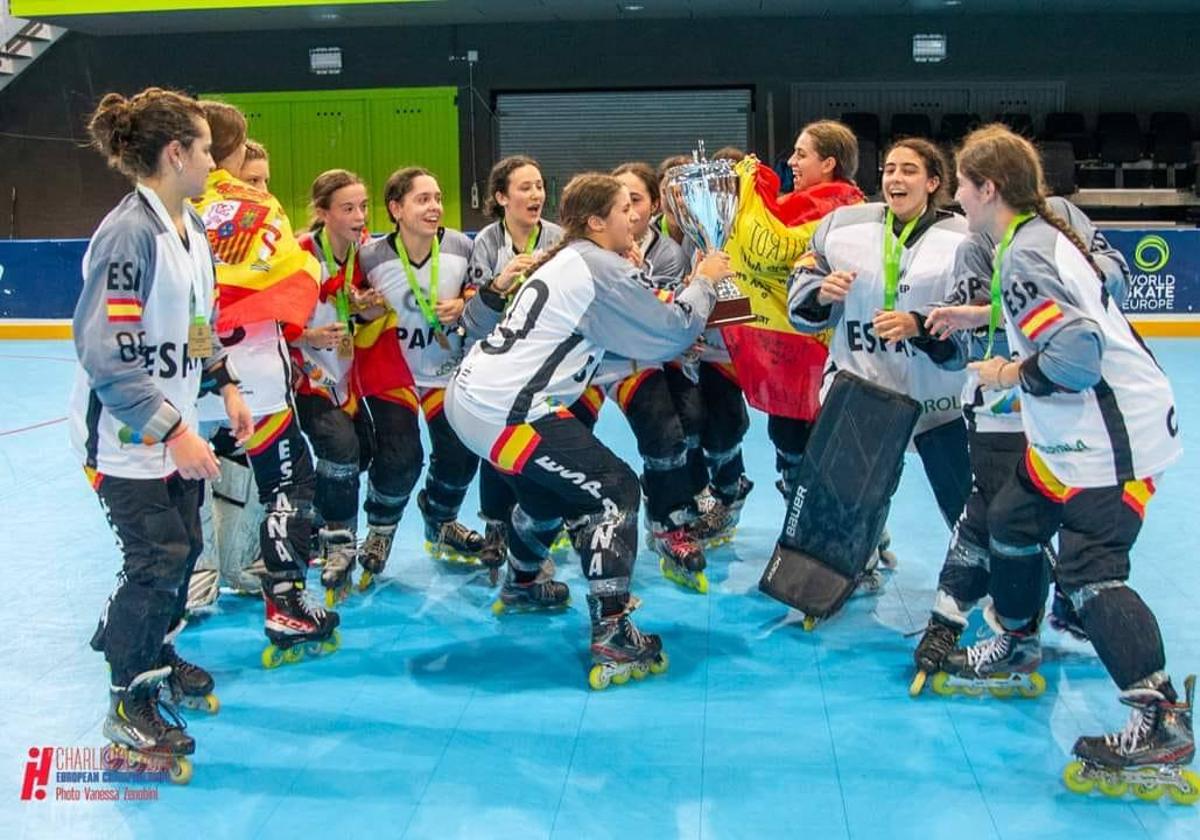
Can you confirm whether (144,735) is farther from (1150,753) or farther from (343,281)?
(1150,753)

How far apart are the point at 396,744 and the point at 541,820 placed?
0.60 meters

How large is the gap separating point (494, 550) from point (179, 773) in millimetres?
1983

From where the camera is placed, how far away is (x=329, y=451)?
4523 mm

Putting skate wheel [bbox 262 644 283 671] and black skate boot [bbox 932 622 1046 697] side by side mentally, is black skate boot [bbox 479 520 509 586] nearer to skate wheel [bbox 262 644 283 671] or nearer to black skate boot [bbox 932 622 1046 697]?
skate wheel [bbox 262 644 283 671]

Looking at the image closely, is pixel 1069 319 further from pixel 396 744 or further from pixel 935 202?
pixel 396 744

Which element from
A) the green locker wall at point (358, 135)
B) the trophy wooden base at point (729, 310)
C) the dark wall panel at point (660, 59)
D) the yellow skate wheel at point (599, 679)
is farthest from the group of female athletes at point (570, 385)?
the green locker wall at point (358, 135)

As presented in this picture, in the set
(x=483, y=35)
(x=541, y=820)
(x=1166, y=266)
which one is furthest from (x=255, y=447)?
(x=483, y=35)

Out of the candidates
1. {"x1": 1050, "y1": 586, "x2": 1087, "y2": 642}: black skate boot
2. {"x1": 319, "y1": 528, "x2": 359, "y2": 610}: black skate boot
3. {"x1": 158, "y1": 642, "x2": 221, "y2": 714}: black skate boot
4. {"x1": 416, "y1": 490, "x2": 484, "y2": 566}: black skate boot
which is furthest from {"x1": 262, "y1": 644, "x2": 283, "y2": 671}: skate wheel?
{"x1": 1050, "y1": 586, "x2": 1087, "y2": 642}: black skate boot

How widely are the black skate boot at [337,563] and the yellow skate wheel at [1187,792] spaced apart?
2840 millimetres

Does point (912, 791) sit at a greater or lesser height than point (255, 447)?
lesser

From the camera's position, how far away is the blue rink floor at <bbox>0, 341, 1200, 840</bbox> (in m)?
2.95

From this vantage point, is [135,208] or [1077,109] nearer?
[135,208]

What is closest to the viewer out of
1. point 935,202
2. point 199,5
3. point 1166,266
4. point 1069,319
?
point 1069,319

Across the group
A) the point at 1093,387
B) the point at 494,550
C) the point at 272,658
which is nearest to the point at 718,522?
the point at 494,550
